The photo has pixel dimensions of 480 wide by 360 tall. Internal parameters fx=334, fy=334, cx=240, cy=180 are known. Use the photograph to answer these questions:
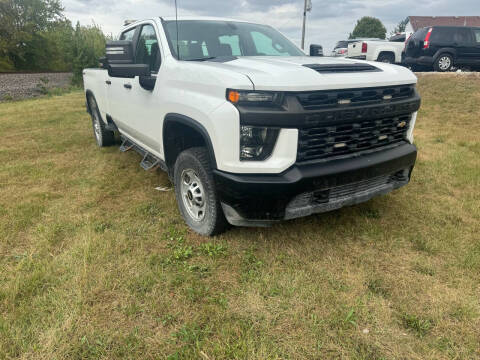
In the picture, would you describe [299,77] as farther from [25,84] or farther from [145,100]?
[25,84]

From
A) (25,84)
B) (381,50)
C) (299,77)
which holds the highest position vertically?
(381,50)

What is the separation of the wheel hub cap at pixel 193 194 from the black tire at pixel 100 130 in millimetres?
3419

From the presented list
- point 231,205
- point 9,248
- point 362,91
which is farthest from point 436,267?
point 9,248

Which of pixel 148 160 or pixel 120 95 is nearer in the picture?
pixel 148 160

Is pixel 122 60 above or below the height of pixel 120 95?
above

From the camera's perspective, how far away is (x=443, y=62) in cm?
1142

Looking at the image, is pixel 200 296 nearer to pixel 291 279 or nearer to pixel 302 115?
pixel 291 279

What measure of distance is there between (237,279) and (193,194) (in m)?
0.86

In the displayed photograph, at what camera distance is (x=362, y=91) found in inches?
96.0

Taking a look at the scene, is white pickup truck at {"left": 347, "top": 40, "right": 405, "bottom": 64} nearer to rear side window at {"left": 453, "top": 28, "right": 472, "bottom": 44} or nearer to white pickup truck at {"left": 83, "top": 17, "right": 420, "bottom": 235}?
rear side window at {"left": 453, "top": 28, "right": 472, "bottom": 44}

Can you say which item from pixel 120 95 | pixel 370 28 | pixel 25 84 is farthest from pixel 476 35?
pixel 370 28

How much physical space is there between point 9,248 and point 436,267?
3525mm

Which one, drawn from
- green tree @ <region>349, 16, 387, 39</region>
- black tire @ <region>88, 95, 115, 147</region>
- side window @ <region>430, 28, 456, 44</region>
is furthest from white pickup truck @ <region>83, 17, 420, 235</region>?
green tree @ <region>349, 16, 387, 39</region>

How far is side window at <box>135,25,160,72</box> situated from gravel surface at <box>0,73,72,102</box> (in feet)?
44.9
